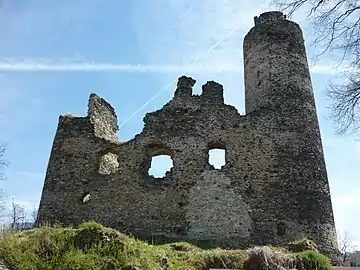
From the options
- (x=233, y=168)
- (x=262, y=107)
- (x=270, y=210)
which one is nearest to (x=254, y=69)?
(x=262, y=107)

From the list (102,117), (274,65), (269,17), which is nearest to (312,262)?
(274,65)

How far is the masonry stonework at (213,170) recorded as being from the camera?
1619 centimetres

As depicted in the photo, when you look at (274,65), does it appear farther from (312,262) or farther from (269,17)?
(312,262)

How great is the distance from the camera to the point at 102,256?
A: 9875 mm

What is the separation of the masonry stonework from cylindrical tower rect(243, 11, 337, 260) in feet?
0.13

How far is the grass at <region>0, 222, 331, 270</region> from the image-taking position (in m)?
9.72

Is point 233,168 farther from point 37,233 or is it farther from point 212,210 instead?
point 37,233

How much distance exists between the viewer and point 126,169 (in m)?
17.4

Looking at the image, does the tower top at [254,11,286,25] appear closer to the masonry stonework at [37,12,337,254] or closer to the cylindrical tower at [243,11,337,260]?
the cylindrical tower at [243,11,337,260]

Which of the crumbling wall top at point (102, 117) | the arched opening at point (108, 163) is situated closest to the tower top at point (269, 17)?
the crumbling wall top at point (102, 117)

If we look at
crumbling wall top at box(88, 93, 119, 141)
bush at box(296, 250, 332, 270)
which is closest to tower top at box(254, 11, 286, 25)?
crumbling wall top at box(88, 93, 119, 141)

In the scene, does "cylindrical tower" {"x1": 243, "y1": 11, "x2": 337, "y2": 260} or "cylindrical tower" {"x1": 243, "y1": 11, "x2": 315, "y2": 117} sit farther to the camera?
"cylindrical tower" {"x1": 243, "y1": 11, "x2": 315, "y2": 117}

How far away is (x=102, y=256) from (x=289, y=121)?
10.3 meters

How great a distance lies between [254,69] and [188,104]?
11.3 feet
